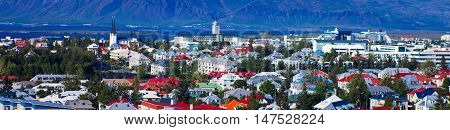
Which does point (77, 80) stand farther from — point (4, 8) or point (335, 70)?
point (4, 8)

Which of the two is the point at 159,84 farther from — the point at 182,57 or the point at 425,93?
the point at 182,57

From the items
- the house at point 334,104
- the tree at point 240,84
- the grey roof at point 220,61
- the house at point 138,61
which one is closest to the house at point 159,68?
the house at point 138,61

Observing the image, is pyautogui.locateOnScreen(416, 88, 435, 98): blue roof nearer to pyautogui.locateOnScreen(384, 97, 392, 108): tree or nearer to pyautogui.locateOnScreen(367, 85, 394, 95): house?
pyautogui.locateOnScreen(367, 85, 394, 95): house

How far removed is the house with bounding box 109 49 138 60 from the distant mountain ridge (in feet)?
29.0

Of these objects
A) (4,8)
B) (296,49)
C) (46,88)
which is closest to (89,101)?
(46,88)

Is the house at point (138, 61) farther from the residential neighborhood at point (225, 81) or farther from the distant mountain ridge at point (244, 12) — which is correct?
the distant mountain ridge at point (244, 12)

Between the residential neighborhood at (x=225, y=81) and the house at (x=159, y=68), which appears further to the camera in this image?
the house at (x=159, y=68)

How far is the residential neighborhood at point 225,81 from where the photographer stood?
575 centimetres

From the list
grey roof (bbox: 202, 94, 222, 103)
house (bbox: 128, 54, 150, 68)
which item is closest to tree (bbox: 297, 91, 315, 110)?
grey roof (bbox: 202, 94, 222, 103)

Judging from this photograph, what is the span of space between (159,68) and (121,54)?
276 centimetres

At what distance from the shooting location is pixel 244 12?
25.7m

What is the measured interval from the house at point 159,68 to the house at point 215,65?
1.42 ft

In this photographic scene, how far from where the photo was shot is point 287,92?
6.94m

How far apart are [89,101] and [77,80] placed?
2.06m
